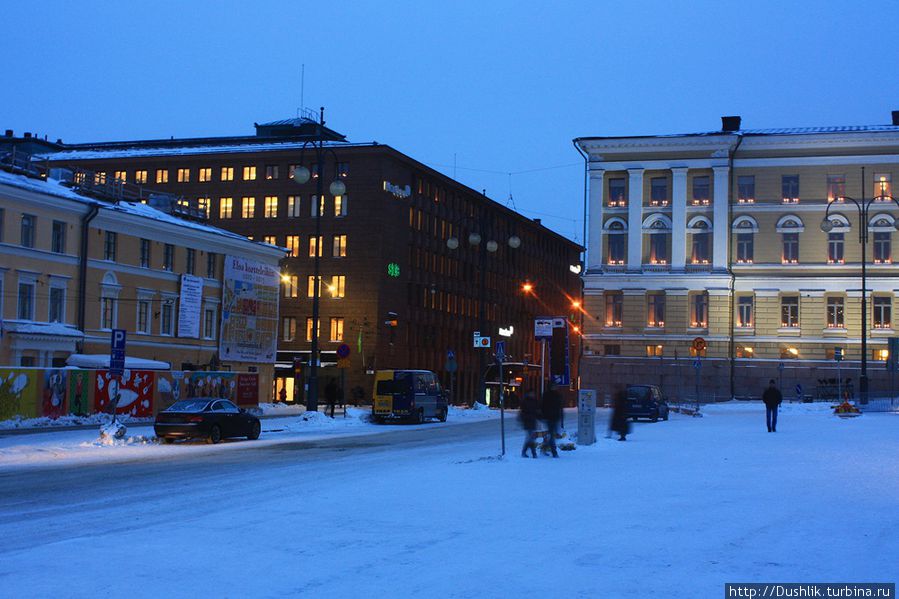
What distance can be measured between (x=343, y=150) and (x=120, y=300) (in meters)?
35.4

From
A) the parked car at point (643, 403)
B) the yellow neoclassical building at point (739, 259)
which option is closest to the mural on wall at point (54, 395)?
the parked car at point (643, 403)

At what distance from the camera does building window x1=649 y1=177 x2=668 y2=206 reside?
71625 mm

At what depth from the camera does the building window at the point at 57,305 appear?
4931cm

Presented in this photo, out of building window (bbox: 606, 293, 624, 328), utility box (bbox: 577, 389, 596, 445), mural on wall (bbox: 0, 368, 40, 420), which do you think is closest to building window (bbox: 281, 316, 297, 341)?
building window (bbox: 606, 293, 624, 328)

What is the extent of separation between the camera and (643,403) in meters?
47.1

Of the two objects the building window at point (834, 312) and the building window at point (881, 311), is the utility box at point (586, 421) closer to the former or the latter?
the building window at point (834, 312)

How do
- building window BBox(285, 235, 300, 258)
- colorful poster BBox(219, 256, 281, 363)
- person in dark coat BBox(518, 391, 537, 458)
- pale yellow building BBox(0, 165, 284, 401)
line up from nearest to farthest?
1. person in dark coat BBox(518, 391, 537, 458)
2. pale yellow building BBox(0, 165, 284, 401)
3. colorful poster BBox(219, 256, 281, 363)
4. building window BBox(285, 235, 300, 258)

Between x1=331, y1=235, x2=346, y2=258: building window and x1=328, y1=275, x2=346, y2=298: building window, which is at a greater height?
x1=331, y1=235, x2=346, y2=258: building window

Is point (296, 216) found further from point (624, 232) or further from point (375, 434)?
point (375, 434)

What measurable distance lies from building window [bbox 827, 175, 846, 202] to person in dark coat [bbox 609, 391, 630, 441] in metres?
42.0

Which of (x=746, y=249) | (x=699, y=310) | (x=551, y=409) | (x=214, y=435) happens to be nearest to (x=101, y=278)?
(x=214, y=435)

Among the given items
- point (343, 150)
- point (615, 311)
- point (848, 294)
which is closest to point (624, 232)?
point (615, 311)

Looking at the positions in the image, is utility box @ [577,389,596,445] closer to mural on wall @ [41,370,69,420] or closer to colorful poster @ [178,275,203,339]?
mural on wall @ [41,370,69,420]

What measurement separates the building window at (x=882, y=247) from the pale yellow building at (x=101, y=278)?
39.2 meters
